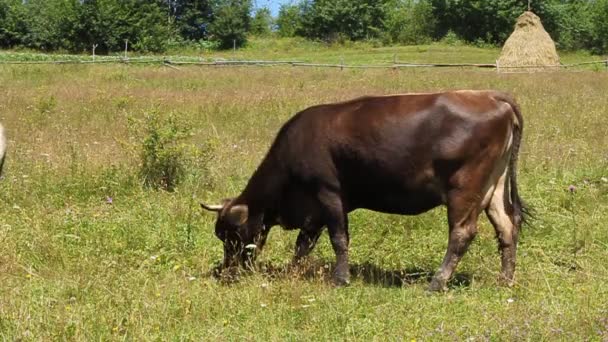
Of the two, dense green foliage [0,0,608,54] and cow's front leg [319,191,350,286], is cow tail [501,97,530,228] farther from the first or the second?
dense green foliage [0,0,608,54]

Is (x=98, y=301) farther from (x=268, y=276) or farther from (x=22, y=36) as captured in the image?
(x=22, y=36)

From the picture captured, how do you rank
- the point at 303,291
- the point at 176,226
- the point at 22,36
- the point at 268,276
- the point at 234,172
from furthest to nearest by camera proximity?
1. the point at 22,36
2. the point at 234,172
3. the point at 176,226
4. the point at 268,276
5. the point at 303,291

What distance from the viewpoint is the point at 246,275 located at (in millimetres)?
6453

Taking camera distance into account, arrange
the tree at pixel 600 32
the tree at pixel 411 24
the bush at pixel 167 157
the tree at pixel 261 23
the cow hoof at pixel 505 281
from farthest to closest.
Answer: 1. the tree at pixel 261 23
2. the tree at pixel 411 24
3. the tree at pixel 600 32
4. the bush at pixel 167 157
5. the cow hoof at pixel 505 281

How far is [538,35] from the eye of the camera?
38500mm

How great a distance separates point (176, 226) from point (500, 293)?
3.45m

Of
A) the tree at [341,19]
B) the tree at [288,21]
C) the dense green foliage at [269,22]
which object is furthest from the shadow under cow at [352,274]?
the tree at [288,21]

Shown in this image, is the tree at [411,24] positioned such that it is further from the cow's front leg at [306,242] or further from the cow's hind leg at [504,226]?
the cow's front leg at [306,242]

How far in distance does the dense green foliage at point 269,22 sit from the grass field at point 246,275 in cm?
4886

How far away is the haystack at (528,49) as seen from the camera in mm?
37281

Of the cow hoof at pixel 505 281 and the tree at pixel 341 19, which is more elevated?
the tree at pixel 341 19

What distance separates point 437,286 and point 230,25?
65846mm

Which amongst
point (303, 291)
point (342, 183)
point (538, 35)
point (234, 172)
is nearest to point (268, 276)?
point (303, 291)

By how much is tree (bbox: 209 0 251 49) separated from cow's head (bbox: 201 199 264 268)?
62.6 meters
